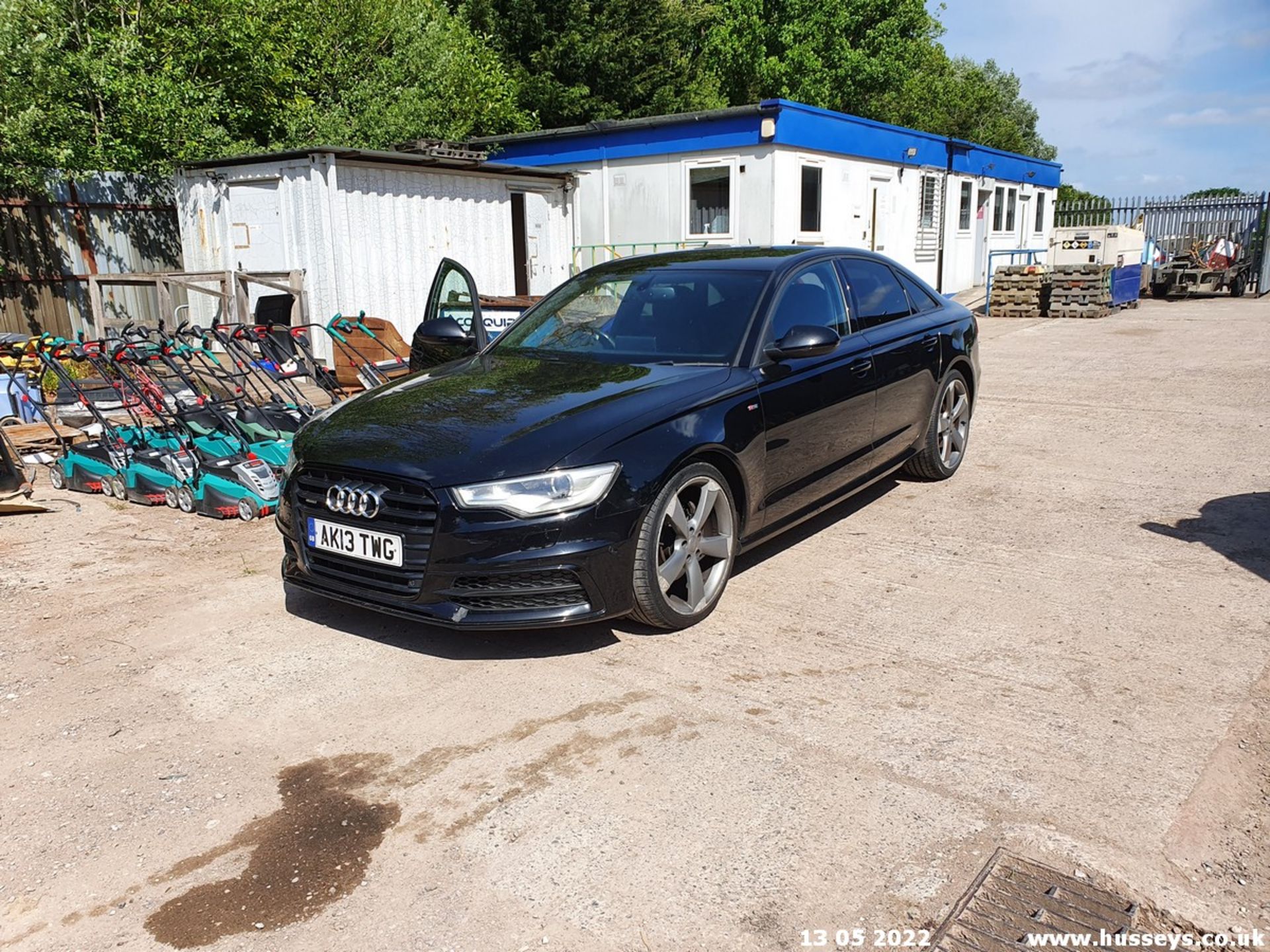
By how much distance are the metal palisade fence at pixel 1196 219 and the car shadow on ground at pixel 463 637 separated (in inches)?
1056

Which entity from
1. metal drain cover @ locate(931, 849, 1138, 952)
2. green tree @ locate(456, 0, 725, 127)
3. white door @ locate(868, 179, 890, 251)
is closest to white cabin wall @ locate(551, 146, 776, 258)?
white door @ locate(868, 179, 890, 251)

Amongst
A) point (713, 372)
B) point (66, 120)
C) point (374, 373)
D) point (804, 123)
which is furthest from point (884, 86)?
point (713, 372)

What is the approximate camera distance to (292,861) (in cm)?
286

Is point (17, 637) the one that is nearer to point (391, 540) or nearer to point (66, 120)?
point (391, 540)

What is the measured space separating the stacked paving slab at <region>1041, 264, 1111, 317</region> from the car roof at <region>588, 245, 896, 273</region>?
1519 cm

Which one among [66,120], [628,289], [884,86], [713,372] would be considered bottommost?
[713,372]

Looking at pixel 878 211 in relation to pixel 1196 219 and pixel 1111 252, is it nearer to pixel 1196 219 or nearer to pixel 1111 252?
pixel 1111 252

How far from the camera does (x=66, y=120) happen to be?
547 inches

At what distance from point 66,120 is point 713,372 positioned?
518 inches

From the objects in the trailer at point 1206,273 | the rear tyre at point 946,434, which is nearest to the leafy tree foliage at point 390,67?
the rear tyre at point 946,434

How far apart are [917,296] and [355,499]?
4108 millimetres

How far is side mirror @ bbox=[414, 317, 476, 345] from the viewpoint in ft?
19.1

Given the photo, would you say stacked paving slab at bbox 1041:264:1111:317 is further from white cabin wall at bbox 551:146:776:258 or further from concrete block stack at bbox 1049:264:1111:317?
white cabin wall at bbox 551:146:776:258

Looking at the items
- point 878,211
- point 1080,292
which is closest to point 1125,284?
point 1080,292
